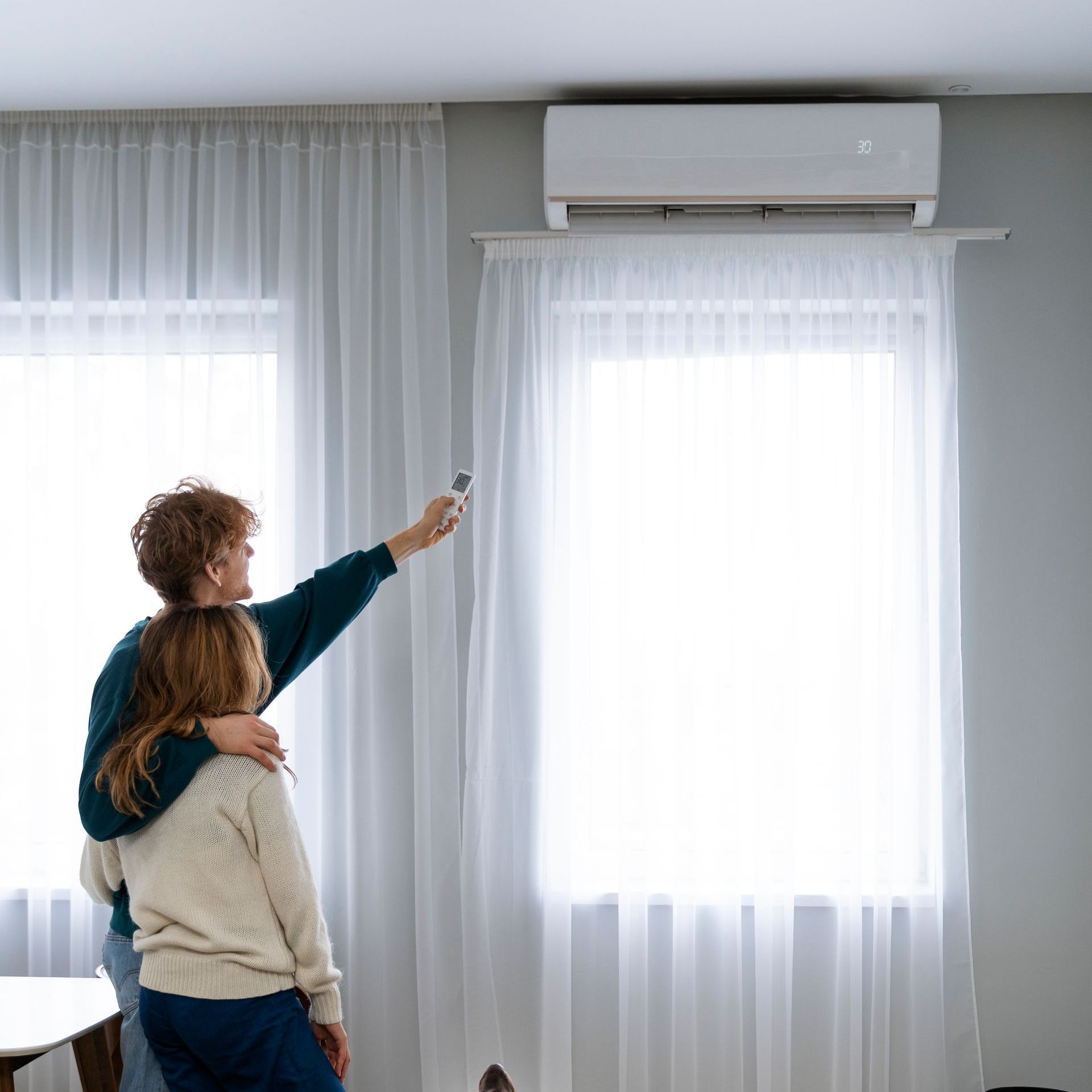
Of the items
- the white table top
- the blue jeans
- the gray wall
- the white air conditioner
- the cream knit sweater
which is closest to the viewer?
the cream knit sweater

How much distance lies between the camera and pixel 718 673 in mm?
2363

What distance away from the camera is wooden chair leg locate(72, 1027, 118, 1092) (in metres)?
2.00

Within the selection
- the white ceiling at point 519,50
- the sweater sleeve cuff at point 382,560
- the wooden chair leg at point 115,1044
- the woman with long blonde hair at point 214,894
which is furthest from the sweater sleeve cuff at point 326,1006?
the white ceiling at point 519,50

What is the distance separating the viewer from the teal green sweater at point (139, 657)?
152 centimetres

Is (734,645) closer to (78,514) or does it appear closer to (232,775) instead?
(232,775)

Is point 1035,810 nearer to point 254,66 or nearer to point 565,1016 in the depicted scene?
point 565,1016

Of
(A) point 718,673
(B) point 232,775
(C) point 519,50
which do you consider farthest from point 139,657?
(C) point 519,50

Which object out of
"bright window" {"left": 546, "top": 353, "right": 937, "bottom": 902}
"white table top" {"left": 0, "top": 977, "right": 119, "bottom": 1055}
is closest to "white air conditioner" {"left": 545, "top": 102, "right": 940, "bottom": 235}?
"bright window" {"left": 546, "top": 353, "right": 937, "bottom": 902}

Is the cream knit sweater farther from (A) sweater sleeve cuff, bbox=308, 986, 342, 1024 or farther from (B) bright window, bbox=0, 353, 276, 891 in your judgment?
(B) bright window, bbox=0, 353, 276, 891

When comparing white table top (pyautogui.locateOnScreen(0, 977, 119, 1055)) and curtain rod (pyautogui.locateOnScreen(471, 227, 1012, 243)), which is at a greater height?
curtain rod (pyautogui.locateOnScreen(471, 227, 1012, 243))

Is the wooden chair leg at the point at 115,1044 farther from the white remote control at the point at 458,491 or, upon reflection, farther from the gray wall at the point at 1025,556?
the white remote control at the point at 458,491

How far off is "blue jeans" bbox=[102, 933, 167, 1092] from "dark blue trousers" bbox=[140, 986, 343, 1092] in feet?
0.35

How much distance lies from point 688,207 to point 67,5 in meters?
1.41

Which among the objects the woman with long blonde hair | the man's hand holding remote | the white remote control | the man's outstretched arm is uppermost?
the white remote control
